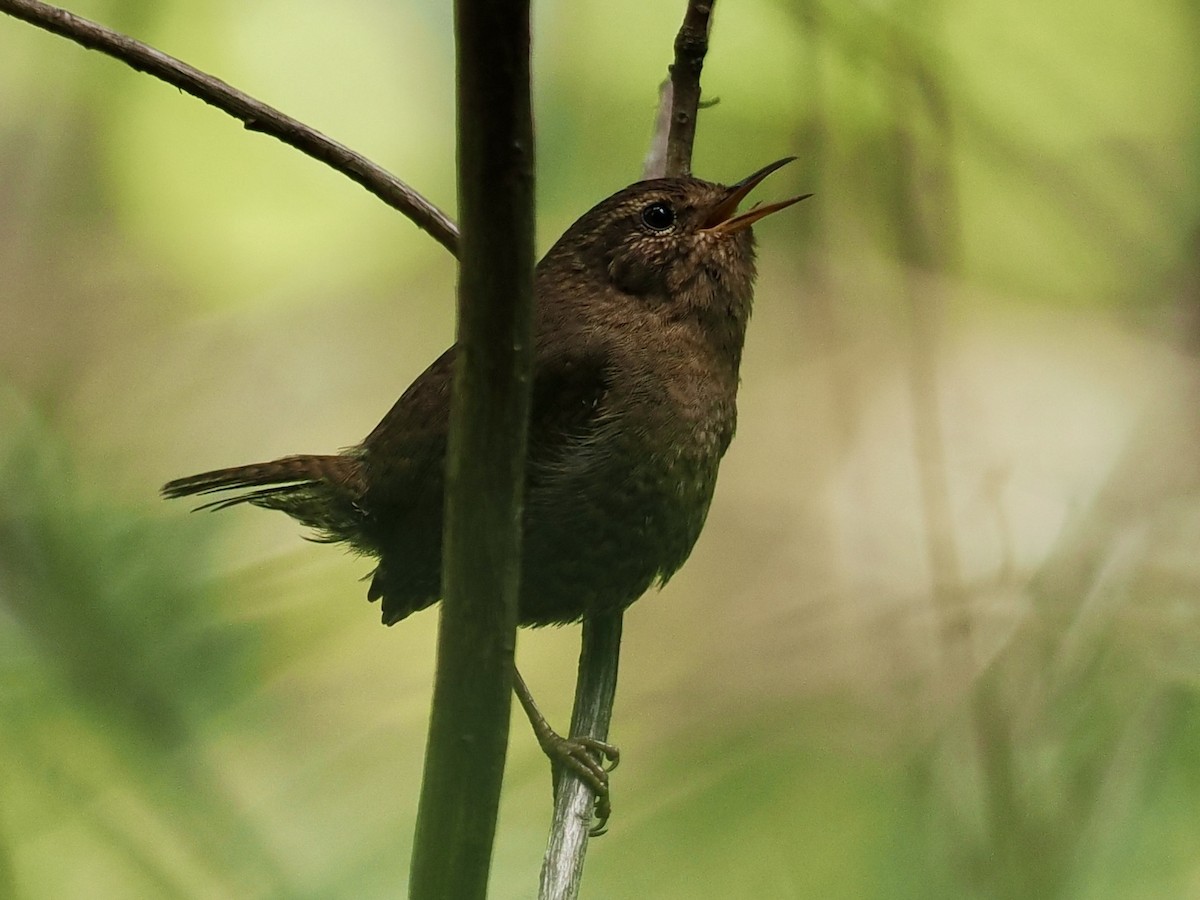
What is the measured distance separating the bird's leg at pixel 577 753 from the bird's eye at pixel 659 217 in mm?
692

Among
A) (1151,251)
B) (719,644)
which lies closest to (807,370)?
(719,644)

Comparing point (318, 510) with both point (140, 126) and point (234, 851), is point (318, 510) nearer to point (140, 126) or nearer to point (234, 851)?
point (234, 851)

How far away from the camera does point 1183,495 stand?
234 cm

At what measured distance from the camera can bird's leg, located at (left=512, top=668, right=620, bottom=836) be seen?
1.57 metres

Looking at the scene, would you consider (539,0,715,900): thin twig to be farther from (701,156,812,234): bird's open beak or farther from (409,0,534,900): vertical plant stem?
(409,0,534,900): vertical plant stem

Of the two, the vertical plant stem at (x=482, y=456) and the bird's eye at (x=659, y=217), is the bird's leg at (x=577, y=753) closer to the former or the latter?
the vertical plant stem at (x=482, y=456)

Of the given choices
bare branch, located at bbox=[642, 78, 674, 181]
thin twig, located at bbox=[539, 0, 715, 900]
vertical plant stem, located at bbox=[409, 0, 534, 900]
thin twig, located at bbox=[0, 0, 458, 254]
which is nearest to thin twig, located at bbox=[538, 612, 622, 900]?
thin twig, located at bbox=[539, 0, 715, 900]

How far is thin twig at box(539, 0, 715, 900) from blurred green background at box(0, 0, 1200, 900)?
0.45m

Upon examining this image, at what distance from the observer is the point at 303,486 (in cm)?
170

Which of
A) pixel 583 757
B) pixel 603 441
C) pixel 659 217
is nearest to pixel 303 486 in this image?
pixel 603 441

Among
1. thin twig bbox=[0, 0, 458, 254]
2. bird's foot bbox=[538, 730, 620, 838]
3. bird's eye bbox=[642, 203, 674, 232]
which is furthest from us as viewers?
bird's eye bbox=[642, 203, 674, 232]

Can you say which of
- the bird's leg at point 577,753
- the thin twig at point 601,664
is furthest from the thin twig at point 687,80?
the bird's leg at point 577,753

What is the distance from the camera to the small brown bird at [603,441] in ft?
5.27

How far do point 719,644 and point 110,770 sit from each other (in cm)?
114
